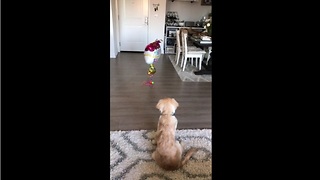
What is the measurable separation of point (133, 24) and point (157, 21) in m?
0.72

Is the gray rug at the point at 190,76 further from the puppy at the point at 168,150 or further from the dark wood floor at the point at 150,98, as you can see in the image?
the puppy at the point at 168,150

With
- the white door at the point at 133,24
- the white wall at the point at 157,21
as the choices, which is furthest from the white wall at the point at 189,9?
the white door at the point at 133,24

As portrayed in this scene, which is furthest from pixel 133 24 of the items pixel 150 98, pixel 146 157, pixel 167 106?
pixel 146 157

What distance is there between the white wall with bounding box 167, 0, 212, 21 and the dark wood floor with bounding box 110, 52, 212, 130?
2.93 meters

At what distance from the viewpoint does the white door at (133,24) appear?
646cm

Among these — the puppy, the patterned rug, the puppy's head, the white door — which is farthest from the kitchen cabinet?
the puppy

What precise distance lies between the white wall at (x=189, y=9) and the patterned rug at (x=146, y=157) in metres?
5.69
